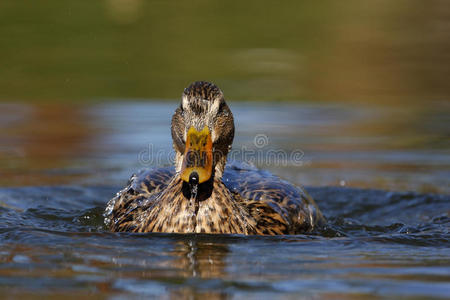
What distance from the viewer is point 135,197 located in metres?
6.91

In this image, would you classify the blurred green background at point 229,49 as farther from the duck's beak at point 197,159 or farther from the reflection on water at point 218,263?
the duck's beak at point 197,159

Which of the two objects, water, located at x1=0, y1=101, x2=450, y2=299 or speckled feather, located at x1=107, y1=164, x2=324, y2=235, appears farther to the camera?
speckled feather, located at x1=107, y1=164, x2=324, y2=235

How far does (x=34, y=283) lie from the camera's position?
183 inches

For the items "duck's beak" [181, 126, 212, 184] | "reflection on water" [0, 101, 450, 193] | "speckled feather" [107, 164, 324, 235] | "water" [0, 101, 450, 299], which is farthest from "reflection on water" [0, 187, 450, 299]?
"reflection on water" [0, 101, 450, 193]

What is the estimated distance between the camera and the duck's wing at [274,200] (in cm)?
654

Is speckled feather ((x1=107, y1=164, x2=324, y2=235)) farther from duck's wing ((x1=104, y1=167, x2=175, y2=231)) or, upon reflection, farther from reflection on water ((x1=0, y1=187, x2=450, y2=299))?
reflection on water ((x1=0, y1=187, x2=450, y2=299))

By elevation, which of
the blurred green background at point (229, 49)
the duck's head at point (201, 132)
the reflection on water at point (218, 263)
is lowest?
the reflection on water at point (218, 263)

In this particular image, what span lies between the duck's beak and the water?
20.1 inches

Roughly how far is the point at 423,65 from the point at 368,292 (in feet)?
35.2

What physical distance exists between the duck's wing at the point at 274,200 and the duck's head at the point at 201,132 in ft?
1.54

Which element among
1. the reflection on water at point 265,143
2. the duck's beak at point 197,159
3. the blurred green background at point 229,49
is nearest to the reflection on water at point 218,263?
the duck's beak at point 197,159

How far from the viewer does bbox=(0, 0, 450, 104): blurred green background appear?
1335 centimetres

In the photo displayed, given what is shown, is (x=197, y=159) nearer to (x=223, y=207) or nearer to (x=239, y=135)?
(x=223, y=207)

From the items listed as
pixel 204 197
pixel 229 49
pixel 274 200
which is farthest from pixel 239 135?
pixel 229 49
